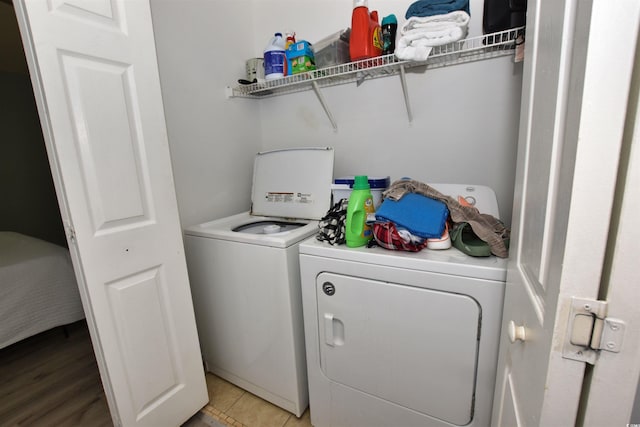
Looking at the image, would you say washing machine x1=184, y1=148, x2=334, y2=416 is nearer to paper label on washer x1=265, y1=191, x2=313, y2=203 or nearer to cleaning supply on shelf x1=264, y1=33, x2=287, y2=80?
paper label on washer x1=265, y1=191, x2=313, y2=203

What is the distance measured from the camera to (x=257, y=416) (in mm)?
1789

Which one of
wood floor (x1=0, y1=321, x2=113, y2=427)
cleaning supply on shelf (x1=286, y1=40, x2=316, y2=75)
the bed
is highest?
cleaning supply on shelf (x1=286, y1=40, x2=316, y2=75)

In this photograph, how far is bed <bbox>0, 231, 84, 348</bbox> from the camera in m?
2.29

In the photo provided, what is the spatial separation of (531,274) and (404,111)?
1.47m

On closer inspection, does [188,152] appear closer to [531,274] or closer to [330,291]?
[330,291]

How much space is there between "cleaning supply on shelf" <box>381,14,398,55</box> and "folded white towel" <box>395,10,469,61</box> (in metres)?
0.17

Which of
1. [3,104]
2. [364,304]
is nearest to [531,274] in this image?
[364,304]

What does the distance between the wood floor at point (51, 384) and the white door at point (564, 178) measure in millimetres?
2349

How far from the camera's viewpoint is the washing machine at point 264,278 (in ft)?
5.19

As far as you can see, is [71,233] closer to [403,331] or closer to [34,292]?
[403,331]

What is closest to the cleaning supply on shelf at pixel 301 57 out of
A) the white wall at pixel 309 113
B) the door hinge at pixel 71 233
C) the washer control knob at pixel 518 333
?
the white wall at pixel 309 113

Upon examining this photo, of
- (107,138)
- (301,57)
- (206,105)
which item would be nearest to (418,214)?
(301,57)

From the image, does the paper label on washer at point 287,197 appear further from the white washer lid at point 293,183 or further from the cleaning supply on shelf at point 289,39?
the cleaning supply on shelf at point 289,39

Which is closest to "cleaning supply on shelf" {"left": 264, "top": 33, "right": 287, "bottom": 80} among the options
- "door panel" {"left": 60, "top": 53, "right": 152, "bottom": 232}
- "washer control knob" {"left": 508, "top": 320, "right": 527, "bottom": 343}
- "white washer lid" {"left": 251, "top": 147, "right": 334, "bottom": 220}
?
"white washer lid" {"left": 251, "top": 147, "right": 334, "bottom": 220}
